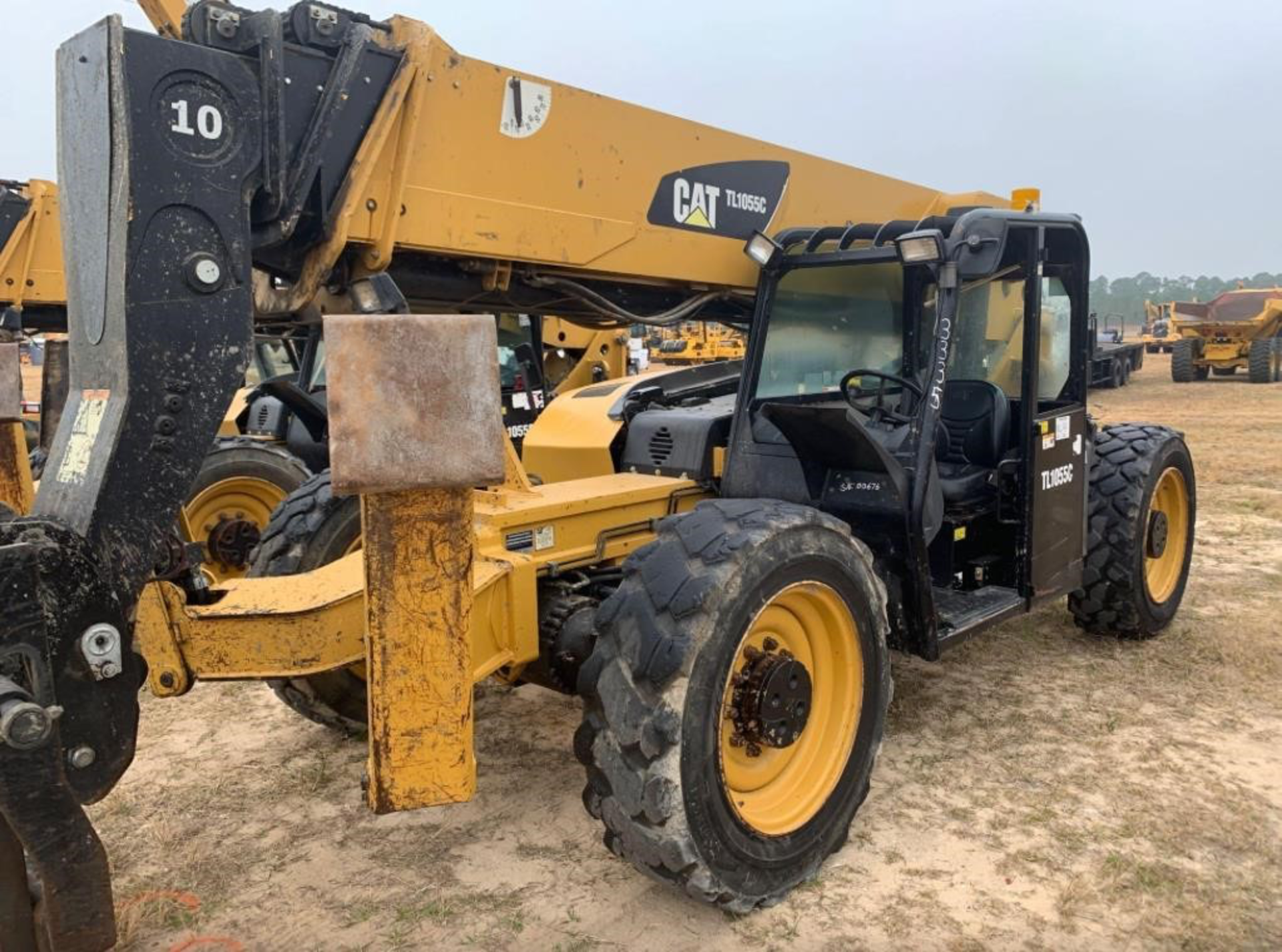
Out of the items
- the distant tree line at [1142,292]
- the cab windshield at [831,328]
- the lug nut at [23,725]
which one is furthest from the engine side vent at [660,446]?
the distant tree line at [1142,292]

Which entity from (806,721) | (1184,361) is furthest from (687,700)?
(1184,361)

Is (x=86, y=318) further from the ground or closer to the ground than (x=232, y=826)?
further from the ground

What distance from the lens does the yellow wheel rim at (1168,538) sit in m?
5.70

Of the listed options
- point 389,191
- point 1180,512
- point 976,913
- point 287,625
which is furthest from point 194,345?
point 1180,512

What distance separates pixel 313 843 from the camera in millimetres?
3619

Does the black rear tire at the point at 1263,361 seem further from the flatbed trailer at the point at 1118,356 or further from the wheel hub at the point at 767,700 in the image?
the wheel hub at the point at 767,700

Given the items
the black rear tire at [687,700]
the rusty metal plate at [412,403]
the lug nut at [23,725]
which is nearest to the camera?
the lug nut at [23,725]

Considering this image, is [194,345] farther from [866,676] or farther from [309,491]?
[866,676]

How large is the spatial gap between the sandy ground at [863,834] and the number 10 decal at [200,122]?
2.29 metres

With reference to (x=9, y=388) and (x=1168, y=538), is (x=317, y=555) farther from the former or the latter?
(x=1168, y=538)

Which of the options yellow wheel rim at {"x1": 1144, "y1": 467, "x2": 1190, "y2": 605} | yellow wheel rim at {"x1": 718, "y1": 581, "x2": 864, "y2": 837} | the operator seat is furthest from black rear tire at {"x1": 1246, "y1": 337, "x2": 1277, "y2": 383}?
yellow wheel rim at {"x1": 718, "y1": 581, "x2": 864, "y2": 837}

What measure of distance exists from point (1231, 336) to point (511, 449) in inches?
1062

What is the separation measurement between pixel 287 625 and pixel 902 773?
2452mm

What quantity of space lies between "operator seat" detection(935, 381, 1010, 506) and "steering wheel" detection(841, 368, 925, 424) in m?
0.37
